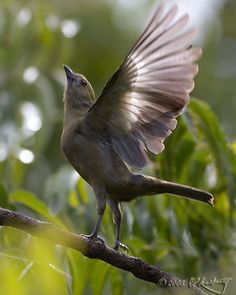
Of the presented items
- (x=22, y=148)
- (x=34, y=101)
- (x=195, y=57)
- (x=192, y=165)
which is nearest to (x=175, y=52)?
(x=195, y=57)

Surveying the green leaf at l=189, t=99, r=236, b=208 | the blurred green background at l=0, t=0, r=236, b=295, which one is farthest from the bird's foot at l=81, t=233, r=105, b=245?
the green leaf at l=189, t=99, r=236, b=208

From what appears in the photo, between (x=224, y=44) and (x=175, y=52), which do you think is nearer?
(x=175, y=52)

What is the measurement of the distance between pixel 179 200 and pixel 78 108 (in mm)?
883

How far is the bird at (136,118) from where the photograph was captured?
14.7 ft

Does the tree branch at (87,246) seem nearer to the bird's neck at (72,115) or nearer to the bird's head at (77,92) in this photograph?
the bird's neck at (72,115)

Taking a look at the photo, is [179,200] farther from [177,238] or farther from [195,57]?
[195,57]

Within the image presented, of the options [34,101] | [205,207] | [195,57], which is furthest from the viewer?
[34,101]

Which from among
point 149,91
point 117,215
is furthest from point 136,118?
point 117,215

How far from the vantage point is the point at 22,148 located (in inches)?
235

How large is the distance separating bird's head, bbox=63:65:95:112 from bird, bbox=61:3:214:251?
6 centimetres

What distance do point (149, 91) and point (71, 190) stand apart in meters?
0.95

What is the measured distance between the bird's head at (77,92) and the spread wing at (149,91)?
1.46 feet

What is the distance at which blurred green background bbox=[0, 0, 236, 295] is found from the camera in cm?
468

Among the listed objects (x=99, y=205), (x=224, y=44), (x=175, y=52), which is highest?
(x=175, y=52)
